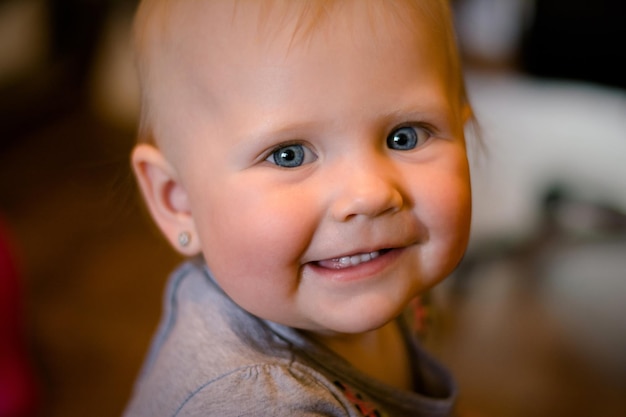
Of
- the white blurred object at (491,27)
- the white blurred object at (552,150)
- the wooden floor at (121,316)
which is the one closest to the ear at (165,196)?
the wooden floor at (121,316)

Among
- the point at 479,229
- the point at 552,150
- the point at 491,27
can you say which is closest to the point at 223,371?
the point at 479,229

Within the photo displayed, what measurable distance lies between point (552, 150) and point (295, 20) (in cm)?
159

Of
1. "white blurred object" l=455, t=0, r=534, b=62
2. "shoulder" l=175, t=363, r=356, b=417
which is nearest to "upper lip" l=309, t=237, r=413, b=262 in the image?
"shoulder" l=175, t=363, r=356, b=417

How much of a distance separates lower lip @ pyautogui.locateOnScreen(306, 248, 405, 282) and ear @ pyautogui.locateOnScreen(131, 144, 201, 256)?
5.6 inches

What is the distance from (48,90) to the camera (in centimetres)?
243

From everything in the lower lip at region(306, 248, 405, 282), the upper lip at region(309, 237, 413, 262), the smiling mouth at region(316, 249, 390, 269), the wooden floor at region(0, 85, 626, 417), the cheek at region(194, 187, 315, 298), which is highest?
the cheek at region(194, 187, 315, 298)

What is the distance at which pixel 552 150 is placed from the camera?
201 cm

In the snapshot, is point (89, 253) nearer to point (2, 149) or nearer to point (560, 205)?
point (2, 149)

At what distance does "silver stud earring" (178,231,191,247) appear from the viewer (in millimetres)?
699

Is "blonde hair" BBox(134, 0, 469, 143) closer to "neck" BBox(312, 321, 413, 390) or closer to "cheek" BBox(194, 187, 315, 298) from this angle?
"cheek" BBox(194, 187, 315, 298)

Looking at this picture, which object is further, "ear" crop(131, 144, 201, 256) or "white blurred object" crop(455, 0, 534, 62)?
"white blurred object" crop(455, 0, 534, 62)

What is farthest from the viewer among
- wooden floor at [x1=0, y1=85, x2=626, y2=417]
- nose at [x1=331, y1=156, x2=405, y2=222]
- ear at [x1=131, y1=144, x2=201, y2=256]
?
wooden floor at [x1=0, y1=85, x2=626, y2=417]

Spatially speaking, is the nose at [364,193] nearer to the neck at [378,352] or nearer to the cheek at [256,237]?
the cheek at [256,237]

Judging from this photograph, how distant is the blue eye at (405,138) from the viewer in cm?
61
